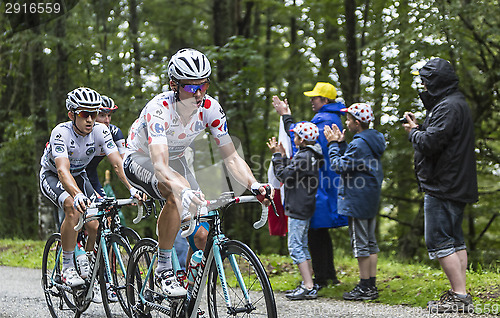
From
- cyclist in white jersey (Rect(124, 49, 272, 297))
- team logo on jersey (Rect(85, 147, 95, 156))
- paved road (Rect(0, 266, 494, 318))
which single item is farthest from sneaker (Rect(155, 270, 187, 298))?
team logo on jersey (Rect(85, 147, 95, 156))

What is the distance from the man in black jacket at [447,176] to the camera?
5.48 m

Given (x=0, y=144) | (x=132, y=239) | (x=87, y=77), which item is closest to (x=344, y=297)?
(x=132, y=239)

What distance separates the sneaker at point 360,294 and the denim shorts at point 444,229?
113cm

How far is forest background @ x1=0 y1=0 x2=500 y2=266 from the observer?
1067 cm

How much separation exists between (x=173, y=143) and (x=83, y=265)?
1.95 m

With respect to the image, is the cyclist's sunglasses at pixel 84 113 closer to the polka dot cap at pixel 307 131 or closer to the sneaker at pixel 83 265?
the sneaker at pixel 83 265

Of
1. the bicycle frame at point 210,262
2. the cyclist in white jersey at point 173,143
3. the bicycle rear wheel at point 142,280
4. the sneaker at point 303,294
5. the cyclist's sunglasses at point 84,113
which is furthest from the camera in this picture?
the sneaker at point 303,294

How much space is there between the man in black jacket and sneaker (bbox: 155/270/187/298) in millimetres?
2691

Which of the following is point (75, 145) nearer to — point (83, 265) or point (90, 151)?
point (90, 151)

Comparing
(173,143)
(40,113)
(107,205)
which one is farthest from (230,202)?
(40,113)

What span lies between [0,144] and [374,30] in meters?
11.9

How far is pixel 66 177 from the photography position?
17.0ft

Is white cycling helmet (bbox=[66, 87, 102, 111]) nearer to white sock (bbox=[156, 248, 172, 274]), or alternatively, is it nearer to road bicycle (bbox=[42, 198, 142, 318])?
road bicycle (bbox=[42, 198, 142, 318])

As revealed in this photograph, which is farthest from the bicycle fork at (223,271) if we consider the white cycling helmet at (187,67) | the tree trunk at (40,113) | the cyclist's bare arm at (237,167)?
the tree trunk at (40,113)
